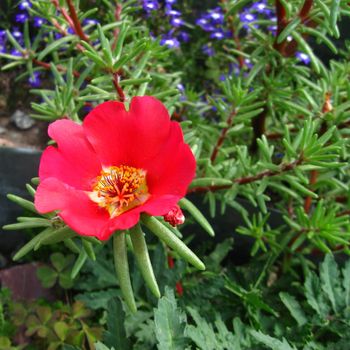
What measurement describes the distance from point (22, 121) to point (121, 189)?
1.35 m

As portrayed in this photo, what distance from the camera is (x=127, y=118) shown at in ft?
2.87

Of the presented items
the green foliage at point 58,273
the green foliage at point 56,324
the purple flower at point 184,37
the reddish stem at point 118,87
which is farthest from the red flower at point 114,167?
the purple flower at point 184,37

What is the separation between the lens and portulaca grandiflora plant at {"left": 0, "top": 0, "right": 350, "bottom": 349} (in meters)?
0.84

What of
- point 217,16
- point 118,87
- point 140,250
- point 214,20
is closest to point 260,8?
point 217,16

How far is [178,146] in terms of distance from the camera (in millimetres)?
815

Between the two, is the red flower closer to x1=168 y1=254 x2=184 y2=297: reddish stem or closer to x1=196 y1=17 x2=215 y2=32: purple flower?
x1=168 y1=254 x2=184 y2=297: reddish stem

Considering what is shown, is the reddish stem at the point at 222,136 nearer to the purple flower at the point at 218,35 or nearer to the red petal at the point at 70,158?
the red petal at the point at 70,158

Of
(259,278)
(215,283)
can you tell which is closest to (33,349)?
(215,283)

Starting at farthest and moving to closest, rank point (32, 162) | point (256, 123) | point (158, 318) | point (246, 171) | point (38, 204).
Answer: point (32, 162) → point (256, 123) → point (246, 171) → point (158, 318) → point (38, 204)

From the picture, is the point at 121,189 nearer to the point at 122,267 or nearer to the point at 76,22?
the point at 122,267

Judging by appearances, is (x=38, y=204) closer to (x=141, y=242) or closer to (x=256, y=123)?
(x=141, y=242)

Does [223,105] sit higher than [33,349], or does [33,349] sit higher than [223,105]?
[223,105]

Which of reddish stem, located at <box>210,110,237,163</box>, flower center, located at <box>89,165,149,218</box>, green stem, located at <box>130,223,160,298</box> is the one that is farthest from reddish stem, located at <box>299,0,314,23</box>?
green stem, located at <box>130,223,160,298</box>

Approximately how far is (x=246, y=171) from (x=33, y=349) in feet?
2.78
